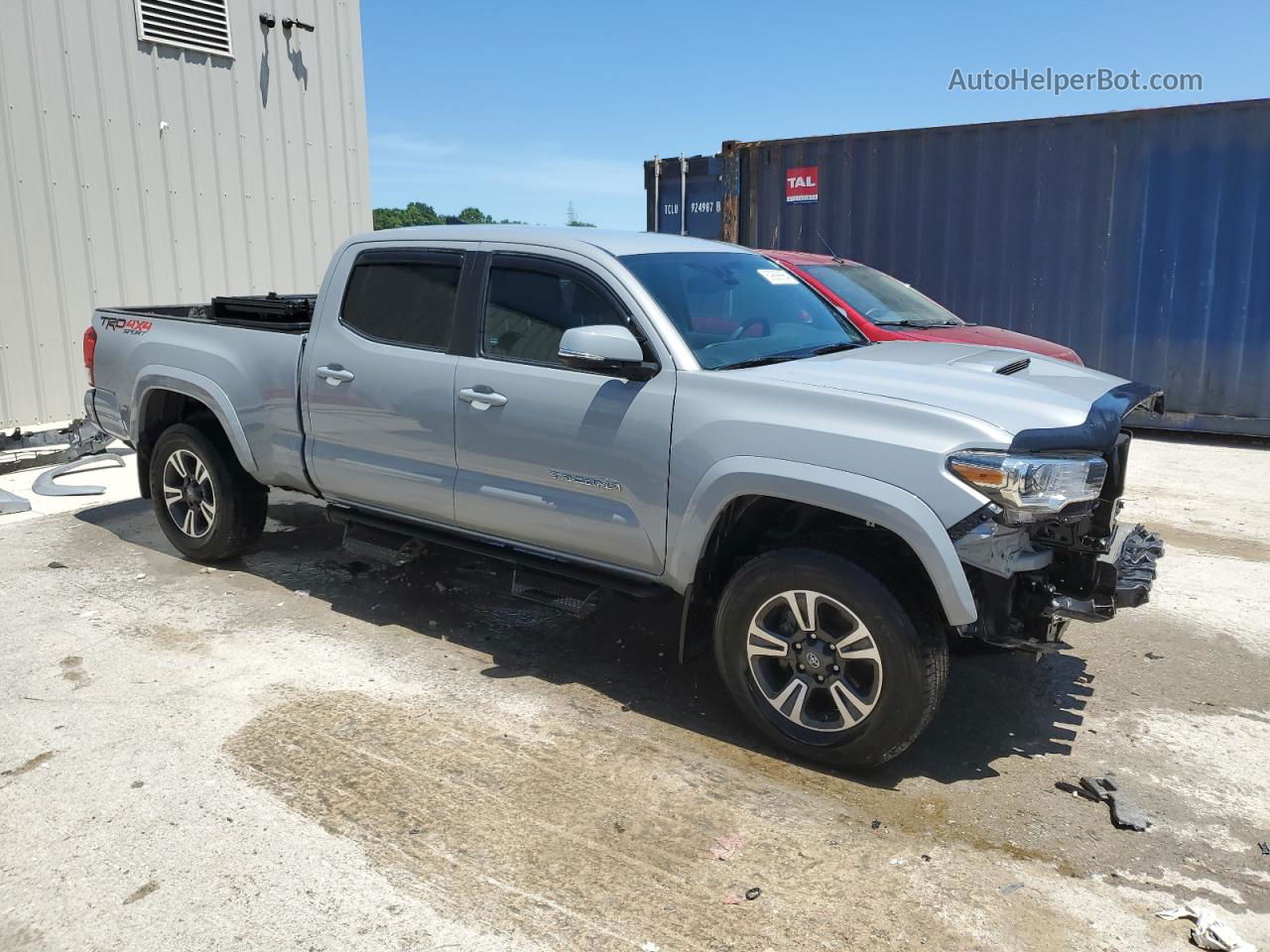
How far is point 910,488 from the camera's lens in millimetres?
3348

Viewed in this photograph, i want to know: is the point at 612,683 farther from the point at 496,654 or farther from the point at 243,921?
the point at 243,921

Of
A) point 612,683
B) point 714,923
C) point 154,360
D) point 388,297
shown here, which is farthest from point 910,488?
point 154,360

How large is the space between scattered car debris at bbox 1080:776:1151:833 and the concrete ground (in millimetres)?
45

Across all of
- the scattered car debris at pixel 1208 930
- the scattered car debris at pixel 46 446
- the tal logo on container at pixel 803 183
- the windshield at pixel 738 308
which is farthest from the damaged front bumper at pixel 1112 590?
the tal logo on container at pixel 803 183

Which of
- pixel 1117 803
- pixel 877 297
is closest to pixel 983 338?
pixel 877 297

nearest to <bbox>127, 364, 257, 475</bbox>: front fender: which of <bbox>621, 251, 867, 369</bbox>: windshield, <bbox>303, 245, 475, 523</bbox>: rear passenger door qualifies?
<bbox>303, 245, 475, 523</bbox>: rear passenger door

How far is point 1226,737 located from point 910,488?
1.86 meters

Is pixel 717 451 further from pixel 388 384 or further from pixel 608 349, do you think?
pixel 388 384

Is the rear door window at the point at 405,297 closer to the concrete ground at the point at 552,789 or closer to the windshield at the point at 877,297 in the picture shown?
the concrete ground at the point at 552,789

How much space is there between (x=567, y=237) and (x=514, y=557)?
1433mm

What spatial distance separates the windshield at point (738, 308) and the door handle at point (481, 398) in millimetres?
789

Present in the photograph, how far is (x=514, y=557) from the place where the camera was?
452cm

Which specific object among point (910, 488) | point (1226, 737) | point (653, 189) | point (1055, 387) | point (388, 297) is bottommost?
point (1226, 737)

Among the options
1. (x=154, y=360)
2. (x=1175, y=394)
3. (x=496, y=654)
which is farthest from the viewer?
(x=1175, y=394)
